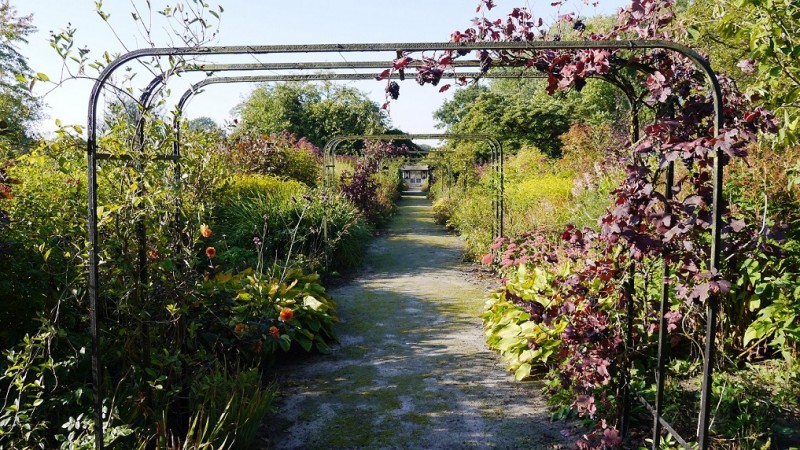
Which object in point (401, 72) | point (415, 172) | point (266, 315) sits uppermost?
point (401, 72)

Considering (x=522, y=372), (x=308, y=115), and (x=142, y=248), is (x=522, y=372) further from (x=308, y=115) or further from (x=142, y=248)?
(x=308, y=115)

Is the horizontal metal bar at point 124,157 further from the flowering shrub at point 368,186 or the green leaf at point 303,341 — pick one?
the flowering shrub at point 368,186

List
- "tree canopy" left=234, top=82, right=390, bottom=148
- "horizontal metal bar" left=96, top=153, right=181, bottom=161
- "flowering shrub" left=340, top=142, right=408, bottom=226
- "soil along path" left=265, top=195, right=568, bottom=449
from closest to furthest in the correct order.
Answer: "horizontal metal bar" left=96, top=153, right=181, bottom=161
"soil along path" left=265, top=195, right=568, bottom=449
"flowering shrub" left=340, top=142, right=408, bottom=226
"tree canopy" left=234, top=82, right=390, bottom=148

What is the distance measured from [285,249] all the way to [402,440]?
15.6ft

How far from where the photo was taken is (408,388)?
4109mm

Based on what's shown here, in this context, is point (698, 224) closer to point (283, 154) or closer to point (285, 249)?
point (285, 249)

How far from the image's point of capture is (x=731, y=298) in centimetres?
383

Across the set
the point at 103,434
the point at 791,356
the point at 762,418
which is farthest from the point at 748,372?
the point at 103,434

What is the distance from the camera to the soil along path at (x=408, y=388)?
334 cm

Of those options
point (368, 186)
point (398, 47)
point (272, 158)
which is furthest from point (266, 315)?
point (368, 186)

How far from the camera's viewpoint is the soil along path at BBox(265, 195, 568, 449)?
11.0ft

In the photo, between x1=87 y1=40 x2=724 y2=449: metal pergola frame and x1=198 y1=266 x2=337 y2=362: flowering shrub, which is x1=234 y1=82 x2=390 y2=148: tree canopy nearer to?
x1=198 y1=266 x2=337 y2=362: flowering shrub

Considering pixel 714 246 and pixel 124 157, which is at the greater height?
pixel 124 157

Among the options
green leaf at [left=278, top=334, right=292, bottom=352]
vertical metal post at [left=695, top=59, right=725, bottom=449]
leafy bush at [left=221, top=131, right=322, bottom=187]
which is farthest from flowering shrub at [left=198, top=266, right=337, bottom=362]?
leafy bush at [left=221, top=131, right=322, bottom=187]
